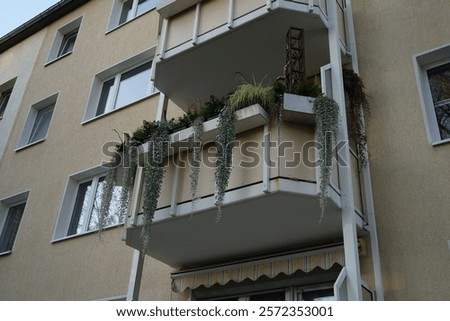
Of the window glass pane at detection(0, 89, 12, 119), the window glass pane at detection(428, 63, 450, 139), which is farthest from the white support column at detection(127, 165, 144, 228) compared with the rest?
the window glass pane at detection(0, 89, 12, 119)

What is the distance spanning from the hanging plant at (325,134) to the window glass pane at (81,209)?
20.6ft

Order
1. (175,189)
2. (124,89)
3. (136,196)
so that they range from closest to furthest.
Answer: (175,189), (136,196), (124,89)

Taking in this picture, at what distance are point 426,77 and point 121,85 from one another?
7.42m

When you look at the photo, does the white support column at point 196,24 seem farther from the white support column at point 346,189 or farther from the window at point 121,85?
the window at point 121,85

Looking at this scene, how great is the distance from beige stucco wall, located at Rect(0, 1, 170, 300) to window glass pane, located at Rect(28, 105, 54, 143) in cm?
37

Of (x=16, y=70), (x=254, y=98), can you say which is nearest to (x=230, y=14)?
(x=254, y=98)

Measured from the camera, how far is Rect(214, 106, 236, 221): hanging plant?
670 centimetres

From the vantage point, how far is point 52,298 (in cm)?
1004

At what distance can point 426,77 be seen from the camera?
8055mm

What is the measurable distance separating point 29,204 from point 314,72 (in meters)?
7.21

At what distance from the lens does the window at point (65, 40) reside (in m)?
15.5

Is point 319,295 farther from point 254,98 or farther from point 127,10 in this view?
point 127,10
